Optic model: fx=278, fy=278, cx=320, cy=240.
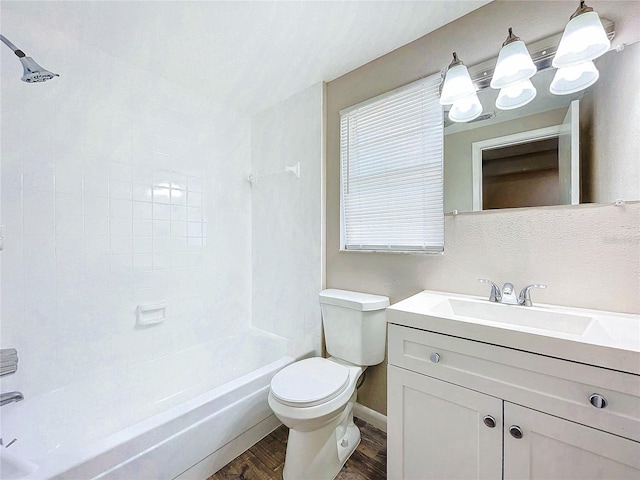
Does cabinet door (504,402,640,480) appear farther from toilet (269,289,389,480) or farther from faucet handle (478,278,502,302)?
toilet (269,289,389,480)

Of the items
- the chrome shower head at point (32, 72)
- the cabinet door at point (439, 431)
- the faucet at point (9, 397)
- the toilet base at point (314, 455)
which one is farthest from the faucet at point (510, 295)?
the faucet at point (9, 397)

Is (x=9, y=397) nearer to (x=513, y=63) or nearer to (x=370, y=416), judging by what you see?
(x=370, y=416)

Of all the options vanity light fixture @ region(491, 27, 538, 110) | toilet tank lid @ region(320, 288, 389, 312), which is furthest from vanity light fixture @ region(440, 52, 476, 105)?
toilet tank lid @ region(320, 288, 389, 312)

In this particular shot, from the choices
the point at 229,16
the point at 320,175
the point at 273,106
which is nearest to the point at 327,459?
the point at 320,175

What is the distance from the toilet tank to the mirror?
2.22 feet

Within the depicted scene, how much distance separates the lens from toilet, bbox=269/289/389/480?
1249mm

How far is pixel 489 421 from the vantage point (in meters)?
0.92

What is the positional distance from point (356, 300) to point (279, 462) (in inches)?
36.7

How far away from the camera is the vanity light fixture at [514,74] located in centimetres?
117

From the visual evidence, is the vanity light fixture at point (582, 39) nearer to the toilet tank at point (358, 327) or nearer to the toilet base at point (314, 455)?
the toilet tank at point (358, 327)

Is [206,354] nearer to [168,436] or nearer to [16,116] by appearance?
[168,436]

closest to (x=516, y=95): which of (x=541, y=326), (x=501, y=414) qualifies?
(x=541, y=326)

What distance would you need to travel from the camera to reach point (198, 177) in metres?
2.14

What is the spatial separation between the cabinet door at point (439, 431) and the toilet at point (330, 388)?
306 mm
